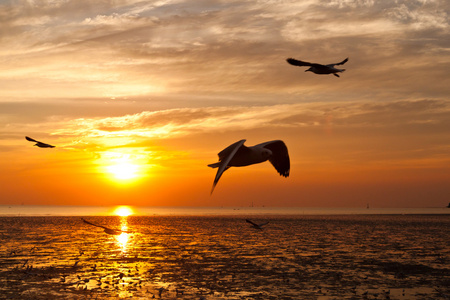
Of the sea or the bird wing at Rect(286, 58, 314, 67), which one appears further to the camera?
the sea

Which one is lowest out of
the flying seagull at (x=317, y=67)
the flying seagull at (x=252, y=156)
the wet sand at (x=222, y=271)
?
the wet sand at (x=222, y=271)

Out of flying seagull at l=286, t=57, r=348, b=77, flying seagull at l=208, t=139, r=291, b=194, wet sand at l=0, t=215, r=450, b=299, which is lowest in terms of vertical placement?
wet sand at l=0, t=215, r=450, b=299

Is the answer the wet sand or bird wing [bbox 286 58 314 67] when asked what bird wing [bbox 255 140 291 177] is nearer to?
bird wing [bbox 286 58 314 67]

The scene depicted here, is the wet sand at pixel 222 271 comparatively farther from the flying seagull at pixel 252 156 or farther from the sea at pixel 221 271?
the flying seagull at pixel 252 156

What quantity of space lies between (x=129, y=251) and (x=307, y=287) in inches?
763

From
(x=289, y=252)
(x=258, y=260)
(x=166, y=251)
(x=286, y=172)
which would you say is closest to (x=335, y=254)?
(x=289, y=252)

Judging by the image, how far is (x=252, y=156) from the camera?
697 inches

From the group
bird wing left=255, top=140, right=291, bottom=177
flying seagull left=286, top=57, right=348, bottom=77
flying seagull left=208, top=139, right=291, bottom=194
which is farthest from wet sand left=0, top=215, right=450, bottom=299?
flying seagull left=286, top=57, right=348, bottom=77

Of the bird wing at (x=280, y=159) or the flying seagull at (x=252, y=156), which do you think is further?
the bird wing at (x=280, y=159)

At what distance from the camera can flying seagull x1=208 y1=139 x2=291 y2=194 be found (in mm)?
14489

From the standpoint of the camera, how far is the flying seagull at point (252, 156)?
14489 mm

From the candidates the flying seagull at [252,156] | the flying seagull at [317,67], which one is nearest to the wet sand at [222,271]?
the flying seagull at [252,156]

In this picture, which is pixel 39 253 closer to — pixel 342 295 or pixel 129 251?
pixel 129 251

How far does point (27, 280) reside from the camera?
2633 cm
